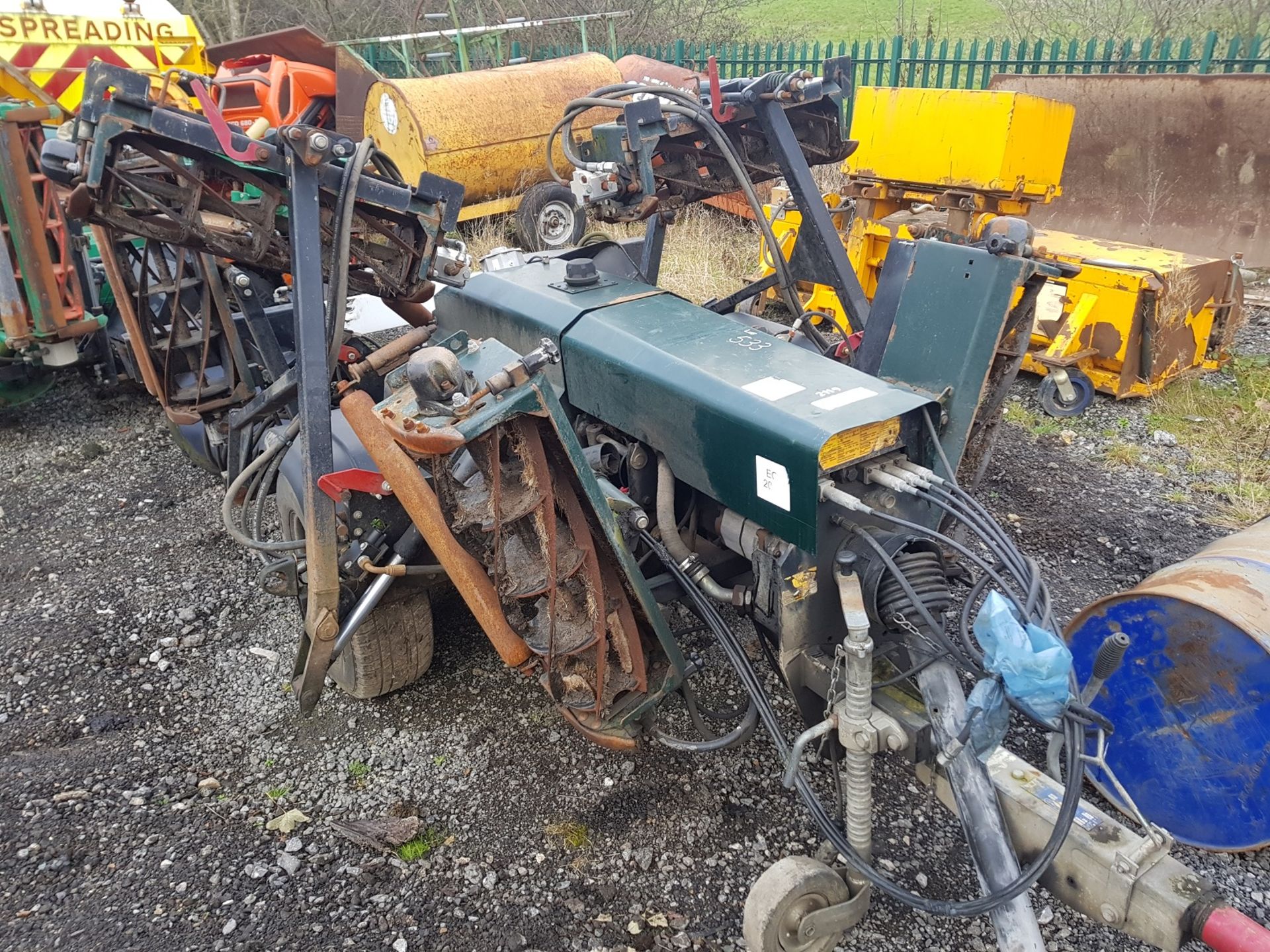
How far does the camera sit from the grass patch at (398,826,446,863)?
2.43 metres

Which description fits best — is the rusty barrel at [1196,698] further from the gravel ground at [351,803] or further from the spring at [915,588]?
the spring at [915,588]

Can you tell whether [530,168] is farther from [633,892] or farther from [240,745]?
[633,892]

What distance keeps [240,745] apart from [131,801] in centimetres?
33

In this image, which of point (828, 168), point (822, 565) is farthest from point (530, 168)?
point (822, 565)

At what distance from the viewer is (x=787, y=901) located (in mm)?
1852

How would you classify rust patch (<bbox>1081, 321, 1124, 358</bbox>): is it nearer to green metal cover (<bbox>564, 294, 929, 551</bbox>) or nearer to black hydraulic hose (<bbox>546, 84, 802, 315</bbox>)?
black hydraulic hose (<bbox>546, 84, 802, 315</bbox>)

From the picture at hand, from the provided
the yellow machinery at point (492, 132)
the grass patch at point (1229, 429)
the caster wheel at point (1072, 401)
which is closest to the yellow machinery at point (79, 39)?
the yellow machinery at point (492, 132)

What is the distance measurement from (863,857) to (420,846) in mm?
1252

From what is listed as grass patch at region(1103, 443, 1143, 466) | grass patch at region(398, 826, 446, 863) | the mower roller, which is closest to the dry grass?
grass patch at region(1103, 443, 1143, 466)

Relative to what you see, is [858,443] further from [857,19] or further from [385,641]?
[857,19]

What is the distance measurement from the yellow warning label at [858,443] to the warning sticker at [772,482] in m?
0.11

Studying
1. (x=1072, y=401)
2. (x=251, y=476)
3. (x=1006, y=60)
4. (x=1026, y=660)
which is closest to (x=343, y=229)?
(x=251, y=476)

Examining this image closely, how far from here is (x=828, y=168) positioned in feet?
28.1

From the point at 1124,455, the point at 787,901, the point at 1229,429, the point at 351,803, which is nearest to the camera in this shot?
the point at 787,901
